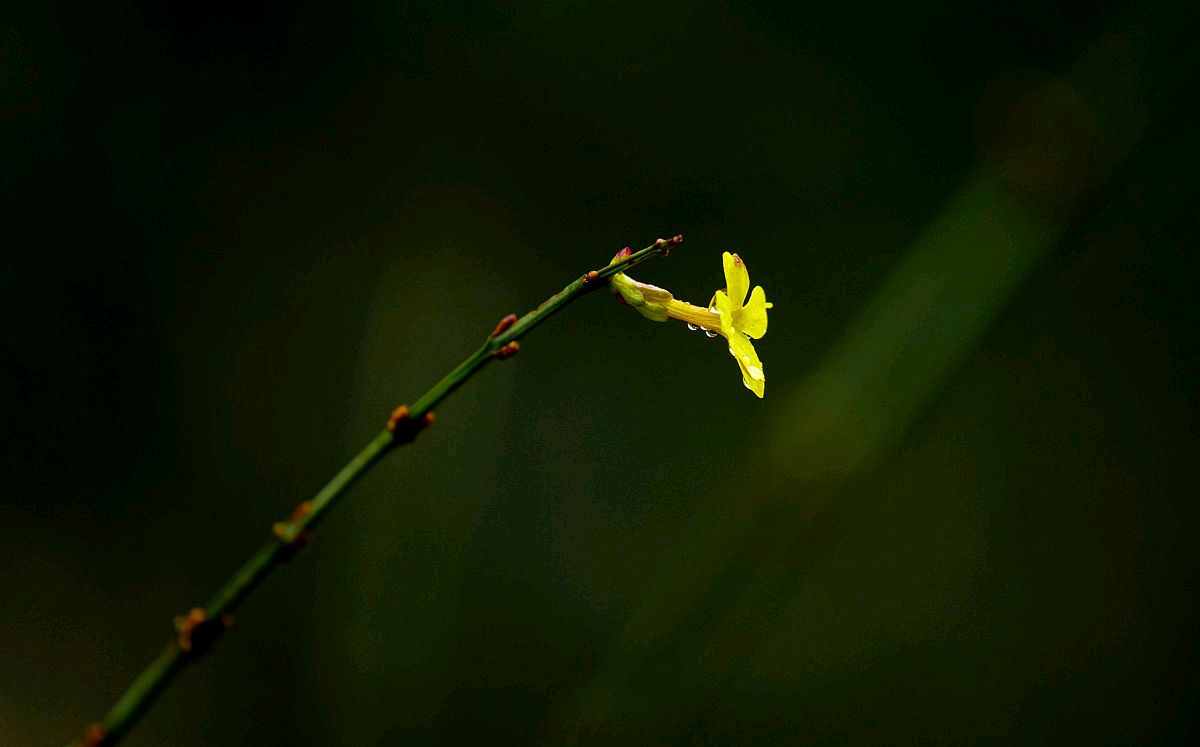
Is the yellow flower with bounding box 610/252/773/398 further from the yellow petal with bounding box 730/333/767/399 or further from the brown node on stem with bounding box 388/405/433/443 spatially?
the brown node on stem with bounding box 388/405/433/443

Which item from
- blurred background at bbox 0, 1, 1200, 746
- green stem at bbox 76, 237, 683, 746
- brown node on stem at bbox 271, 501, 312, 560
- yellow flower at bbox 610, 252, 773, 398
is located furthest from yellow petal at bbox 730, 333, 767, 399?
blurred background at bbox 0, 1, 1200, 746

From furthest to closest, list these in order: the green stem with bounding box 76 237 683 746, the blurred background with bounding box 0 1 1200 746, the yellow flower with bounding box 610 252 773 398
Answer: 1. the blurred background with bounding box 0 1 1200 746
2. the yellow flower with bounding box 610 252 773 398
3. the green stem with bounding box 76 237 683 746

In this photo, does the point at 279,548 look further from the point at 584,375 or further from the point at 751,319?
the point at 584,375

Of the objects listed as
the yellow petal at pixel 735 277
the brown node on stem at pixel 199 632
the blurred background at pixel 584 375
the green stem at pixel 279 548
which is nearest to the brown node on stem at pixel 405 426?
the green stem at pixel 279 548

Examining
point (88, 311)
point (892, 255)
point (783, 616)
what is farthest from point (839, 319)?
point (88, 311)

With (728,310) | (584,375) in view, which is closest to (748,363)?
(728,310)

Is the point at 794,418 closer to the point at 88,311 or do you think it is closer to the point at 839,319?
the point at 839,319
